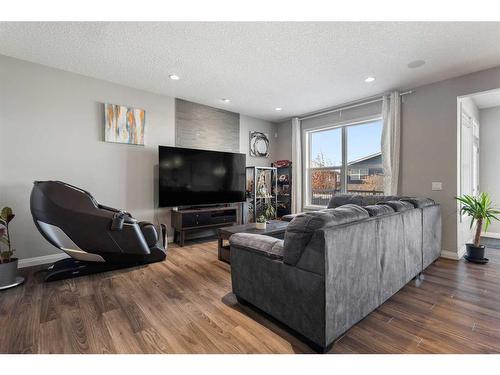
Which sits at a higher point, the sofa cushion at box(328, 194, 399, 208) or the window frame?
the window frame

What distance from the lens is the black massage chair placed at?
2.46 m

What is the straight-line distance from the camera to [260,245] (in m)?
1.75

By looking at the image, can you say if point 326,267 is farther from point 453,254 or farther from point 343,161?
point 343,161

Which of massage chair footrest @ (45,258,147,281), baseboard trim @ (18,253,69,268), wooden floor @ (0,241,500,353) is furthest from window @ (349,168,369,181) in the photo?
baseboard trim @ (18,253,69,268)

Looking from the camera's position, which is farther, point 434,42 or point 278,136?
point 278,136

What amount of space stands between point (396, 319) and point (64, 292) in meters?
3.02

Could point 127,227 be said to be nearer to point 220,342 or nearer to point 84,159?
point 84,159

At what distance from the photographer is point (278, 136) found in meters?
5.80

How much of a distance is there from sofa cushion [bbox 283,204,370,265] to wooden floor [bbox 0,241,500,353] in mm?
601

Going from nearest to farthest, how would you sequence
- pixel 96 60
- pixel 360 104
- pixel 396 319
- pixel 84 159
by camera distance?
1. pixel 396 319
2. pixel 96 60
3. pixel 84 159
4. pixel 360 104

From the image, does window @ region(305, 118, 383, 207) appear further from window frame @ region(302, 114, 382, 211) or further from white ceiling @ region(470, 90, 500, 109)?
white ceiling @ region(470, 90, 500, 109)

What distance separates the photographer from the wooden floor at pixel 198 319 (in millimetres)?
1463

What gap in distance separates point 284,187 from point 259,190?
716 millimetres
